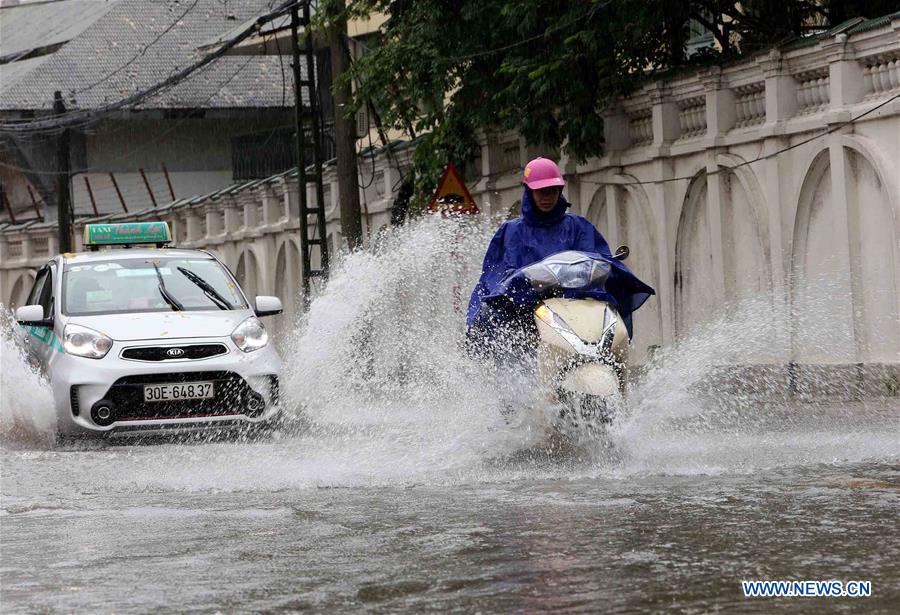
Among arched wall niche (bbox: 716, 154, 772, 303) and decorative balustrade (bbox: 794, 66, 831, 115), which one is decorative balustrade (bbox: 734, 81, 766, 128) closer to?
arched wall niche (bbox: 716, 154, 772, 303)

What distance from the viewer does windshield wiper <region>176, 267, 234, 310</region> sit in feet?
49.7

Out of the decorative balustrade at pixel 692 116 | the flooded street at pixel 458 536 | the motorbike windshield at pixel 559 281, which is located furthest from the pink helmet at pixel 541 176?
the decorative balustrade at pixel 692 116

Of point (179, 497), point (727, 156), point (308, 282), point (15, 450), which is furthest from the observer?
point (308, 282)

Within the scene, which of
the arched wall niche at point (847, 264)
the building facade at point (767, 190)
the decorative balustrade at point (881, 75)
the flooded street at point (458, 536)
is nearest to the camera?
the flooded street at point (458, 536)

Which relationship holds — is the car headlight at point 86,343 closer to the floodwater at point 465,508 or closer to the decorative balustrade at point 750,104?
the floodwater at point 465,508

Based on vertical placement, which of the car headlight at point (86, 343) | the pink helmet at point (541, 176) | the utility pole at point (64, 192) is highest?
the utility pole at point (64, 192)

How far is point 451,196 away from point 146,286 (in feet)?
17.1

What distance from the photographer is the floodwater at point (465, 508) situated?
19.7ft

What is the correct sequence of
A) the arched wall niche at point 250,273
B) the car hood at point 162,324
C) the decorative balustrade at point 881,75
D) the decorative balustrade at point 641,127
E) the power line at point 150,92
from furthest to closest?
1. the arched wall niche at point 250,273
2. the power line at point 150,92
3. the decorative balustrade at point 641,127
4. the decorative balustrade at point 881,75
5. the car hood at point 162,324

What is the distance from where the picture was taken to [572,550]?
6.70 metres

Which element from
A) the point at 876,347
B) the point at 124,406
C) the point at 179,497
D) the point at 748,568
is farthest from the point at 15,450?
the point at 748,568

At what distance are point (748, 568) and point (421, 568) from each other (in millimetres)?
1141

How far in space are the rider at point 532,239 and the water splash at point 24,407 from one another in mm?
4489

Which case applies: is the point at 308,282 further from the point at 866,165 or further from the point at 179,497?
the point at 179,497
